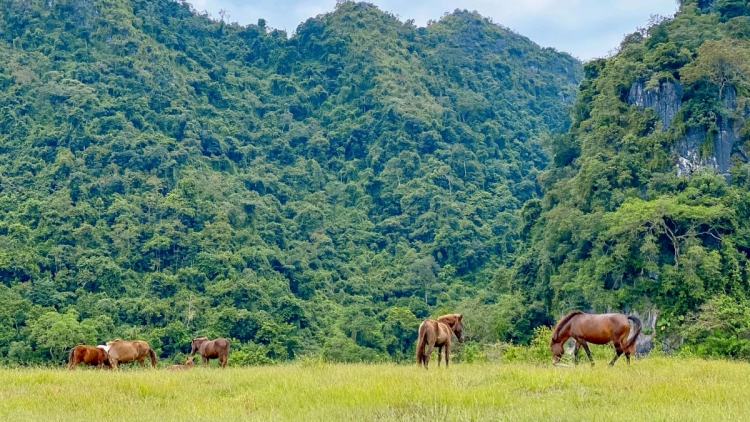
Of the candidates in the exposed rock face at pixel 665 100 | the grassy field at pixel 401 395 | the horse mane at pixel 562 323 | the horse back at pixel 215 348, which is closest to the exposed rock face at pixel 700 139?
the exposed rock face at pixel 665 100

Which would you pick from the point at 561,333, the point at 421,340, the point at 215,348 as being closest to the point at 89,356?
the point at 215,348

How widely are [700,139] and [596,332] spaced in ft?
94.9

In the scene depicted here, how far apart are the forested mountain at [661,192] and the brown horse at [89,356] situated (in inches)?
A: 837

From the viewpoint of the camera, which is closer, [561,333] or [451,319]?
[561,333]

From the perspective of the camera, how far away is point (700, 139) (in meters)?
38.5

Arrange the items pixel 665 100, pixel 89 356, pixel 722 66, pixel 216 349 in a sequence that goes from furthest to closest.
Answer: pixel 665 100
pixel 722 66
pixel 216 349
pixel 89 356

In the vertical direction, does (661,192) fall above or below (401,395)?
above

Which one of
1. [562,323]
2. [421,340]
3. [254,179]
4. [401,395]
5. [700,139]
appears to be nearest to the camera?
[401,395]

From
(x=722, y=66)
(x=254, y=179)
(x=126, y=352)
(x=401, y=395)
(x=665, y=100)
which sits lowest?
(x=401, y=395)

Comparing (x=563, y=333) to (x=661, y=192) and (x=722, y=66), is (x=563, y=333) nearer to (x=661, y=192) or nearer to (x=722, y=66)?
(x=661, y=192)

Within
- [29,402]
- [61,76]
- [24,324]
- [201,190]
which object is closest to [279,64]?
[61,76]

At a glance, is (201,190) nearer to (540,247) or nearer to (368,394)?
(540,247)

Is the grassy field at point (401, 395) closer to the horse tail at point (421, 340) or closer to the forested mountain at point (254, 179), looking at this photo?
the horse tail at point (421, 340)

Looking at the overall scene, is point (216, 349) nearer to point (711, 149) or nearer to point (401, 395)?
point (401, 395)
